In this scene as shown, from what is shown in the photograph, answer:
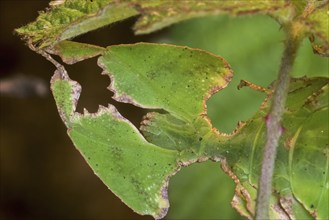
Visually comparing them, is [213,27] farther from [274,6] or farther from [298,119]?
[274,6]

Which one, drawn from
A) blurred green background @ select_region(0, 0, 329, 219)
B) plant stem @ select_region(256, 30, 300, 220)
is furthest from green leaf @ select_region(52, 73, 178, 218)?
blurred green background @ select_region(0, 0, 329, 219)

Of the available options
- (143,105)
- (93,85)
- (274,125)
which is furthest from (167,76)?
(93,85)

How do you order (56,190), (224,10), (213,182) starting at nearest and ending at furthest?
(224,10)
(213,182)
(56,190)

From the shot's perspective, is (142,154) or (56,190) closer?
(142,154)

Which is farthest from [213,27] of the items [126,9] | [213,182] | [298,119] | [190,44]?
[126,9]

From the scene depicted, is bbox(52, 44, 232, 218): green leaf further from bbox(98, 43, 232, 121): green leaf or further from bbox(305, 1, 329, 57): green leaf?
bbox(305, 1, 329, 57): green leaf
